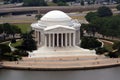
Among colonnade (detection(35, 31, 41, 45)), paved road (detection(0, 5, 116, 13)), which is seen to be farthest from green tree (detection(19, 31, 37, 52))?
paved road (detection(0, 5, 116, 13))

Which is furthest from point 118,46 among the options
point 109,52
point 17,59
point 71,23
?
point 17,59

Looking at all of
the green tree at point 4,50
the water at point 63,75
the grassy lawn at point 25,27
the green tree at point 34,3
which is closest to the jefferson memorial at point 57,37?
the green tree at point 4,50

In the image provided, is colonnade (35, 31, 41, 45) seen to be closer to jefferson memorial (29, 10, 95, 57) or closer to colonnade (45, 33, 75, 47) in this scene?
jefferson memorial (29, 10, 95, 57)

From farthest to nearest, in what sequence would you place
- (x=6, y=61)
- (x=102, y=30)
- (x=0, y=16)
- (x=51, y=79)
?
(x=0, y=16) → (x=102, y=30) → (x=6, y=61) → (x=51, y=79)

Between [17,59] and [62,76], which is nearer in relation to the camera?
[62,76]

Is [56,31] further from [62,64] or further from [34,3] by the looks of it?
[34,3]

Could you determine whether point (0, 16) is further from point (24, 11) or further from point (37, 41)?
point (37, 41)

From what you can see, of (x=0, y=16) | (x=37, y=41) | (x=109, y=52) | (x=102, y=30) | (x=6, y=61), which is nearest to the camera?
(x=6, y=61)
